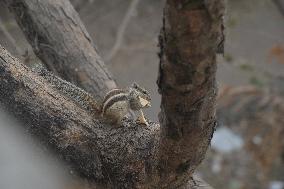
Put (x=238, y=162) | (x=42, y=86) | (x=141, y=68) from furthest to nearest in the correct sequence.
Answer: (x=238, y=162), (x=141, y=68), (x=42, y=86)

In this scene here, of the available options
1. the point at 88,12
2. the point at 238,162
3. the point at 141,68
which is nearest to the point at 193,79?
the point at 88,12

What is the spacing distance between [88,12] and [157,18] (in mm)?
692

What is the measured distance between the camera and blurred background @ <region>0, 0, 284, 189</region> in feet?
10.4

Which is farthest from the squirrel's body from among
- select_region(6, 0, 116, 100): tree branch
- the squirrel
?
select_region(6, 0, 116, 100): tree branch

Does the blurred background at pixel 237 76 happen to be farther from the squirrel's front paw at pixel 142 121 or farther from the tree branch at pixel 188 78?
the tree branch at pixel 188 78

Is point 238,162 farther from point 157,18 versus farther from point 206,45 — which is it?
point 206,45

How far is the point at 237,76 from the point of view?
3.68m

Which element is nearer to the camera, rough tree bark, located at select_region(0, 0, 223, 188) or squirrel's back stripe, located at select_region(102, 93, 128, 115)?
rough tree bark, located at select_region(0, 0, 223, 188)

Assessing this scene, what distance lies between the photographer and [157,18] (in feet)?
11.0

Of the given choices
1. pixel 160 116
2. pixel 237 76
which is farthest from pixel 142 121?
pixel 237 76

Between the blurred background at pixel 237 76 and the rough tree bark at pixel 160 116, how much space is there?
75.7 inches

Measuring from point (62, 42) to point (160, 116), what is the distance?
0.61m

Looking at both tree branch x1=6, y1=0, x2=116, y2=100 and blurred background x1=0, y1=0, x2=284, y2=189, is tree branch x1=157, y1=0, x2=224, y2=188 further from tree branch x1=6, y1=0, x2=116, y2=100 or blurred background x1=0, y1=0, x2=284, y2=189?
blurred background x1=0, y1=0, x2=284, y2=189

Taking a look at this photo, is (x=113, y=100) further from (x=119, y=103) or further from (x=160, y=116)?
(x=160, y=116)
